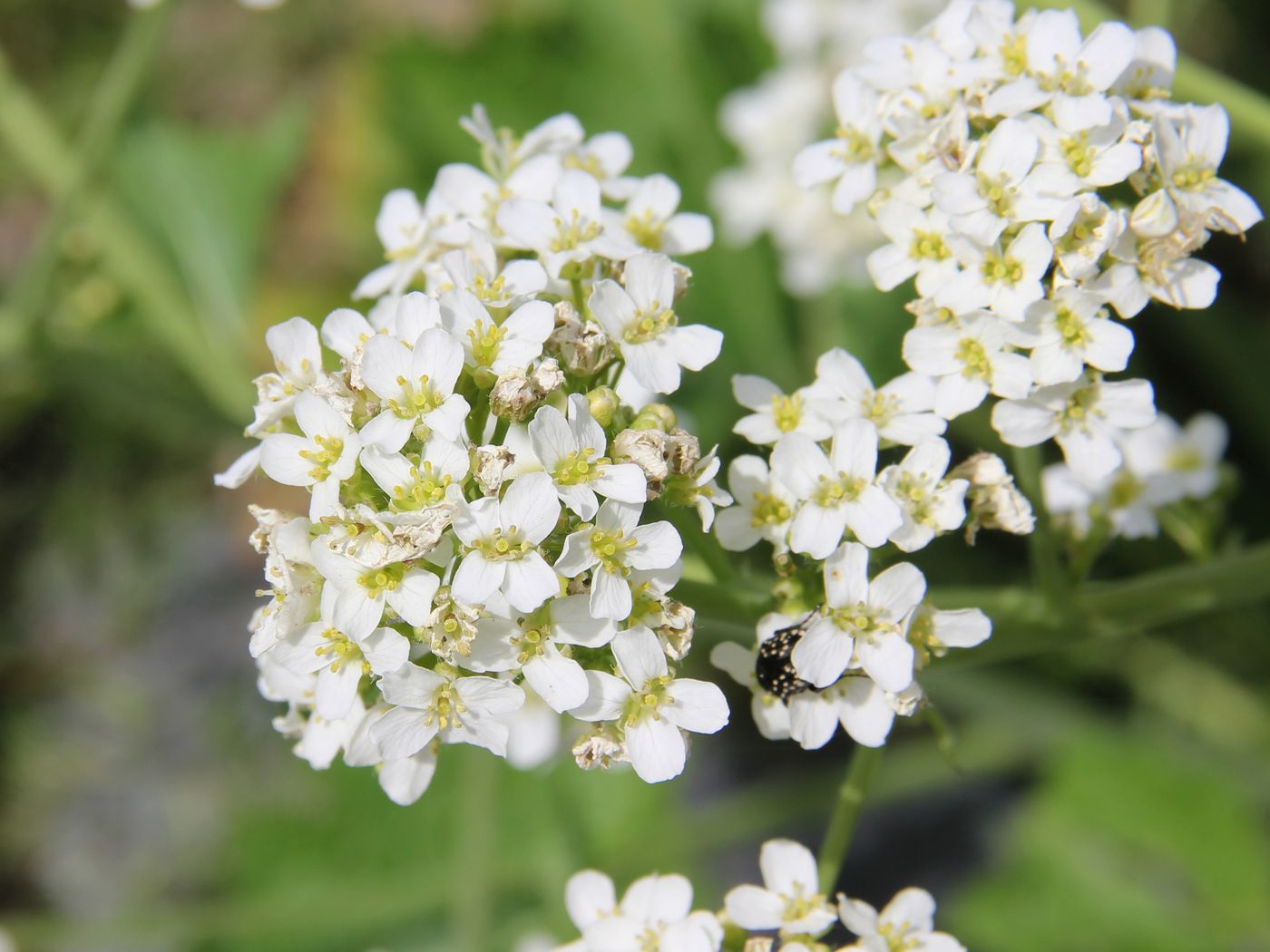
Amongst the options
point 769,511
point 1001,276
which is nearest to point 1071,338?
point 1001,276

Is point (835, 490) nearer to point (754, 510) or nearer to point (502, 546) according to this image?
point (754, 510)

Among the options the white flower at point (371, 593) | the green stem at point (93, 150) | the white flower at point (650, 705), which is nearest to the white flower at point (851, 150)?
the white flower at point (650, 705)

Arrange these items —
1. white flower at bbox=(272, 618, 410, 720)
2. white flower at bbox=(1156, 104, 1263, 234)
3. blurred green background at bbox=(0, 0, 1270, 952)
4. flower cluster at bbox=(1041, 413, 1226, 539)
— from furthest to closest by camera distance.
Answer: blurred green background at bbox=(0, 0, 1270, 952), flower cluster at bbox=(1041, 413, 1226, 539), white flower at bbox=(1156, 104, 1263, 234), white flower at bbox=(272, 618, 410, 720)

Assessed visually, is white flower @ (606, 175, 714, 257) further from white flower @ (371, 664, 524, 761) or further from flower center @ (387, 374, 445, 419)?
white flower @ (371, 664, 524, 761)

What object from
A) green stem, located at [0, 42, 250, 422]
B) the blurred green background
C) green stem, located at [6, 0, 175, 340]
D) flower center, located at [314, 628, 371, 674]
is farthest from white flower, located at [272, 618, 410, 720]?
green stem, located at [0, 42, 250, 422]

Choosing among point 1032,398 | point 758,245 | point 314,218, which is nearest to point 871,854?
point 758,245

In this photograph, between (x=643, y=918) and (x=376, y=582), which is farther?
(x=643, y=918)
